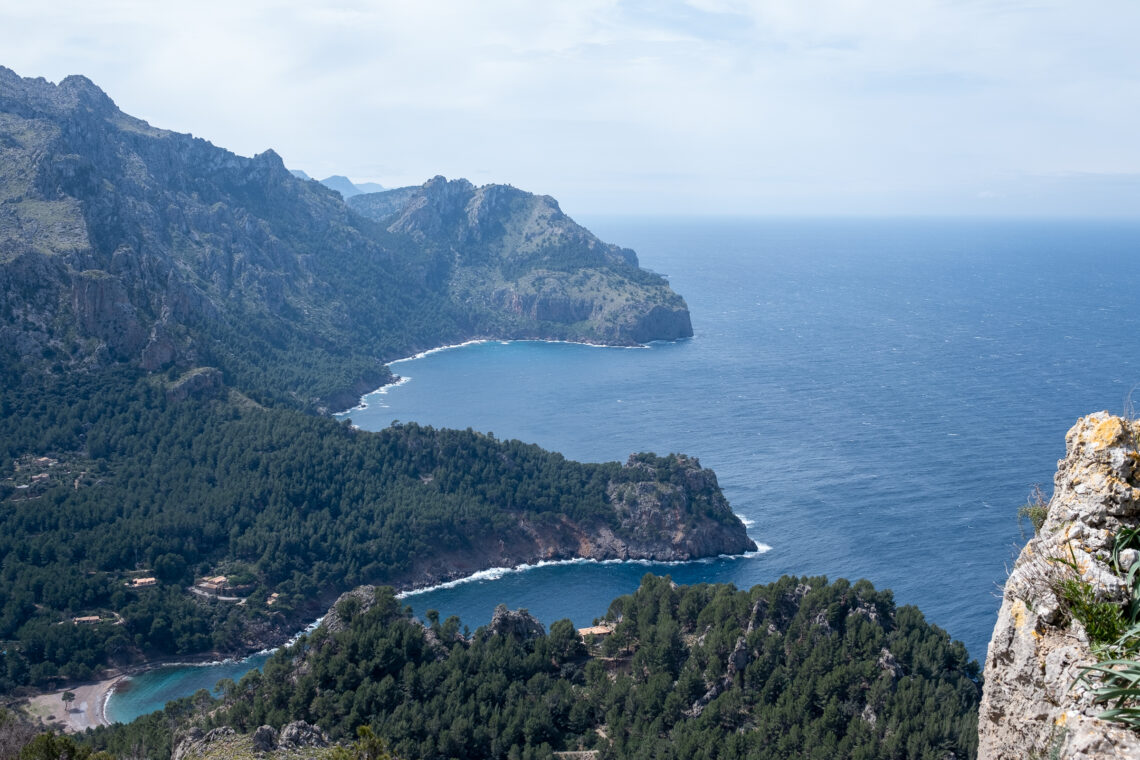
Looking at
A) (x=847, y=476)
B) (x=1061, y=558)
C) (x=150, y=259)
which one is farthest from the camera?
(x=150, y=259)

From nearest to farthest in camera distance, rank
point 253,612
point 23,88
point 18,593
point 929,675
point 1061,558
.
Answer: point 1061,558, point 929,675, point 18,593, point 253,612, point 23,88

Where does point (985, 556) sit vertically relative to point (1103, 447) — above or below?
below

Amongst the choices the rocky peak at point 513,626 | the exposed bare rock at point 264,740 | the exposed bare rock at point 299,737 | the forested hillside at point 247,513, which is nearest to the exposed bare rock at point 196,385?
the forested hillside at point 247,513

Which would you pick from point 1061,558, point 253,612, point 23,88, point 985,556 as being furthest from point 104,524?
point 23,88

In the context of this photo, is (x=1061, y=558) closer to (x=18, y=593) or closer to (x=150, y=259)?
(x=18, y=593)

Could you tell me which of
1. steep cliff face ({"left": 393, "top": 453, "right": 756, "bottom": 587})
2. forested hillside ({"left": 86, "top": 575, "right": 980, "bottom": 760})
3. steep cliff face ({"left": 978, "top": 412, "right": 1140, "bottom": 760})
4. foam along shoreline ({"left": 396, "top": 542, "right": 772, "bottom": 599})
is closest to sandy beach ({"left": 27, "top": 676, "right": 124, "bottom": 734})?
forested hillside ({"left": 86, "top": 575, "right": 980, "bottom": 760})

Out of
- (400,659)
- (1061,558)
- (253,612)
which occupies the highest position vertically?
(1061,558)

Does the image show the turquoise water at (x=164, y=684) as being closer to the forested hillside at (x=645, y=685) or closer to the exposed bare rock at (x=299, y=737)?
the forested hillside at (x=645, y=685)
